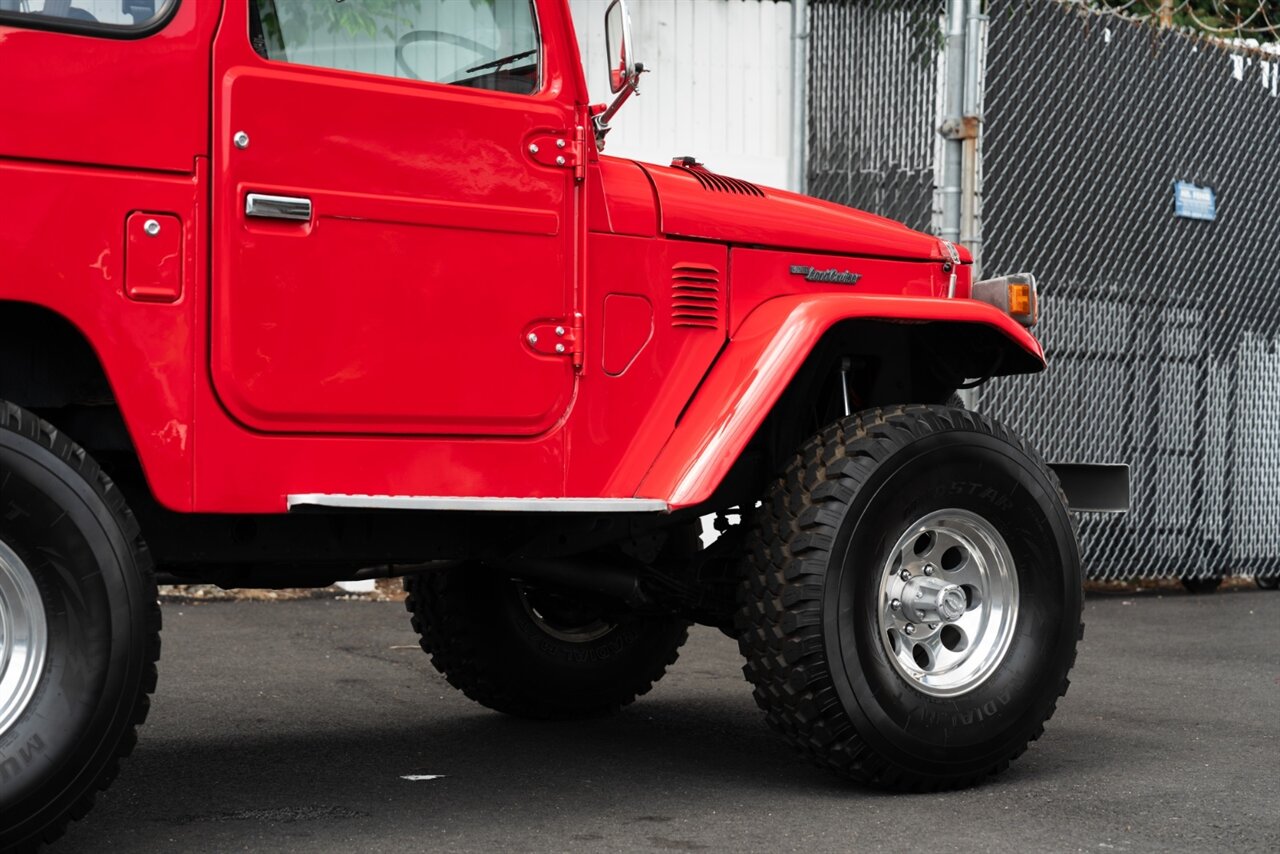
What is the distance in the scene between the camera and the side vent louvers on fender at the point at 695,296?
4.81m

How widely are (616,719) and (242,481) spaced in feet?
Result: 7.66

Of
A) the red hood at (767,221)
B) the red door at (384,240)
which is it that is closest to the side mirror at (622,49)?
the red door at (384,240)

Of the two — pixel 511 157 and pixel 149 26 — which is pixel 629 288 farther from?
pixel 149 26

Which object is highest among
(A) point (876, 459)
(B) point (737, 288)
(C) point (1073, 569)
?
(B) point (737, 288)

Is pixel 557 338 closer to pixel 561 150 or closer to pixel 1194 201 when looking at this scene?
pixel 561 150

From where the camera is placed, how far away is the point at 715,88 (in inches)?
401

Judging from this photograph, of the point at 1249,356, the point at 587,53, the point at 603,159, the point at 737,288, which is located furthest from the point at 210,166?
the point at 1249,356

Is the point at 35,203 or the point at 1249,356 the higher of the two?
the point at 35,203

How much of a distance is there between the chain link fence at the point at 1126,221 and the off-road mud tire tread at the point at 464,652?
4.53 m

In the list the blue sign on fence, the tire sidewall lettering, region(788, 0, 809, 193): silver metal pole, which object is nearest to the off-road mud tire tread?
the tire sidewall lettering

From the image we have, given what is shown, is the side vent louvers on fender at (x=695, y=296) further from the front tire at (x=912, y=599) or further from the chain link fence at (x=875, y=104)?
the chain link fence at (x=875, y=104)

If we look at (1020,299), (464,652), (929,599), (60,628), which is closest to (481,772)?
(464,652)

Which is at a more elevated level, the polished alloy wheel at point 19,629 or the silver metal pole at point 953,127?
the silver metal pole at point 953,127

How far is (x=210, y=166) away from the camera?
13.1ft
